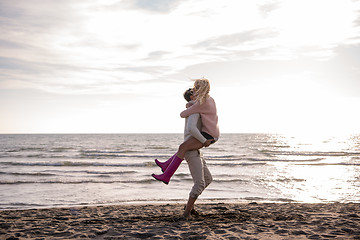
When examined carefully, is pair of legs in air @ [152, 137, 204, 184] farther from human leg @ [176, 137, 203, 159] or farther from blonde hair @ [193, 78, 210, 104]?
blonde hair @ [193, 78, 210, 104]

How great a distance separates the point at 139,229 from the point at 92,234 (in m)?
0.68

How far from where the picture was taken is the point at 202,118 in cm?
479

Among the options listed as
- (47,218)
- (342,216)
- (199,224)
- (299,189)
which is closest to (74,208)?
(47,218)

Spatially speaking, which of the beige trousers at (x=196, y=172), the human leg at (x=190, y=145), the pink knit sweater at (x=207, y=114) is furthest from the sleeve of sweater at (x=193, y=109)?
the beige trousers at (x=196, y=172)

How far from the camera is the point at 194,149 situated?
4.86m

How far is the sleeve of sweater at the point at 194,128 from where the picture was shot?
467 cm

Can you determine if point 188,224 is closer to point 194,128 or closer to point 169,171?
point 169,171

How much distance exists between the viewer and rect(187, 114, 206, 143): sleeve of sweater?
15.3 ft

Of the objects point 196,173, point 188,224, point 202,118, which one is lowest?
point 188,224

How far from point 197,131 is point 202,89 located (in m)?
0.64

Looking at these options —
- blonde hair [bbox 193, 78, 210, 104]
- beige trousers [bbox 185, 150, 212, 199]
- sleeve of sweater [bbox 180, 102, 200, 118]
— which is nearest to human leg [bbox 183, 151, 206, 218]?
beige trousers [bbox 185, 150, 212, 199]

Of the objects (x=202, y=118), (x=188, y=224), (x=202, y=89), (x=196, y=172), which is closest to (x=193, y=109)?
(x=202, y=118)

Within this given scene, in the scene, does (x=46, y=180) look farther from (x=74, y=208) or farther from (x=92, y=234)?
(x=92, y=234)

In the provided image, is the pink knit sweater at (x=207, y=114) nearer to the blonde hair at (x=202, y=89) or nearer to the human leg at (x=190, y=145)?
the blonde hair at (x=202, y=89)
